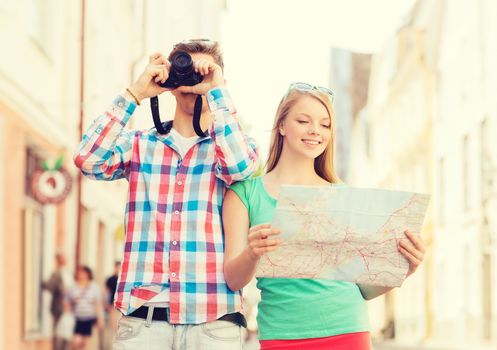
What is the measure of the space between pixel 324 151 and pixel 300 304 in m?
0.48

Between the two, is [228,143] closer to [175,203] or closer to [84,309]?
[175,203]

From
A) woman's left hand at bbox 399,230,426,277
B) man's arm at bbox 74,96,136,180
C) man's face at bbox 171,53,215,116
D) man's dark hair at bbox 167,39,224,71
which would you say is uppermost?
man's dark hair at bbox 167,39,224,71

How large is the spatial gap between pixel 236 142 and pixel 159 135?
25cm

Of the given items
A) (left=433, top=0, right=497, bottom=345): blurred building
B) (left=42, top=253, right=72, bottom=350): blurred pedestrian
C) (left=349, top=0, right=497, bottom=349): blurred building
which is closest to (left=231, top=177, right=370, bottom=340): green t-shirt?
(left=42, top=253, right=72, bottom=350): blurred pedestrian

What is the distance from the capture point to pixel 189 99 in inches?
129

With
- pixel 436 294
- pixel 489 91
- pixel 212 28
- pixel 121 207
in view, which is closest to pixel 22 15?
pixel 212 28

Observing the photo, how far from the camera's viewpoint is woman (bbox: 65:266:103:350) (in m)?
11.9

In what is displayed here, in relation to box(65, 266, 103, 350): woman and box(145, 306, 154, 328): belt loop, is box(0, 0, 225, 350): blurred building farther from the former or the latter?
box(145, 306, 154, 328): belt loop

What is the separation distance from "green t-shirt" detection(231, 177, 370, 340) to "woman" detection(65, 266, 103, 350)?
8800 mm

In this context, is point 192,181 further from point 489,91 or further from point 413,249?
point 489,91

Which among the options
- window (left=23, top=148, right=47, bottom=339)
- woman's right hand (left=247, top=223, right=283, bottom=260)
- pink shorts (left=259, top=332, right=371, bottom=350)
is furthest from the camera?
window (left=23, top=148, right=47, bottom=339)

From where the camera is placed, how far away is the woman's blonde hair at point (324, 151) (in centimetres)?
339

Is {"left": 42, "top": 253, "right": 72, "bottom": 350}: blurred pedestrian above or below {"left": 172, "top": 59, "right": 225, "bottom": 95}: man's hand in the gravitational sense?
below

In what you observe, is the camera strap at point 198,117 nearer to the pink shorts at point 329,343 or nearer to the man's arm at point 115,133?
the man's arm at point 115,133
